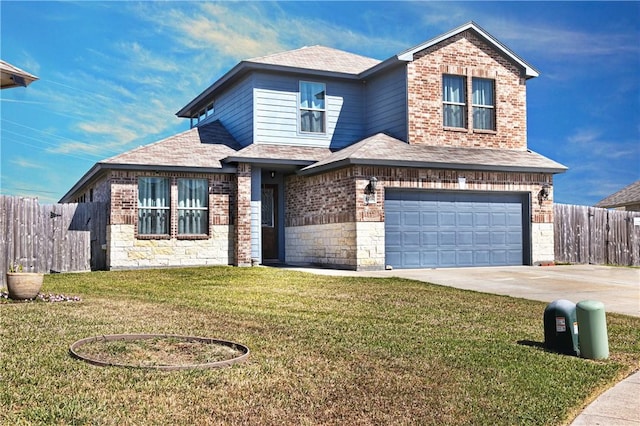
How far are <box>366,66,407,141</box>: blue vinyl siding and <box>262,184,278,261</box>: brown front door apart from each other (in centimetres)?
430

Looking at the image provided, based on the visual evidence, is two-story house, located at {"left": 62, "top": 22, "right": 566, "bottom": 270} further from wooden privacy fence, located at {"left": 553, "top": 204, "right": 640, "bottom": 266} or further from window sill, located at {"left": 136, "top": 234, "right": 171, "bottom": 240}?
wooden privacy fence, located at {"left": 553, "top": 204, "right": 640, "bottom": 266}

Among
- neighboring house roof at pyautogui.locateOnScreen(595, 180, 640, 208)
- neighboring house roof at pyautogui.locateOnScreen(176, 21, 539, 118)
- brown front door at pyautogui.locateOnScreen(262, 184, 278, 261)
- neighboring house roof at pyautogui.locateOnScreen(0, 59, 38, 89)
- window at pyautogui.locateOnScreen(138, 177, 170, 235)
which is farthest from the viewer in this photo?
neighboring house roof at pyautogui.locateOnScreen(595, 180, 640, 208)

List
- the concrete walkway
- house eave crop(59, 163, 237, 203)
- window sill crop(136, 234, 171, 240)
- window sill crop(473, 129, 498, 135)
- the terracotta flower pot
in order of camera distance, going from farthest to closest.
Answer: window sill crop(473, 129, 498, 135)
window sill crop(136, 234, 171, 240)
house eave crop(59, 163, 237, 203)
the concrete walkway
the terracotta flower pot

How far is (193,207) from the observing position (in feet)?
69.2

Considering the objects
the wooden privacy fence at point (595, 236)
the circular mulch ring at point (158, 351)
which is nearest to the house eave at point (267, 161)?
the wooden privacy fence at point (595, 236)

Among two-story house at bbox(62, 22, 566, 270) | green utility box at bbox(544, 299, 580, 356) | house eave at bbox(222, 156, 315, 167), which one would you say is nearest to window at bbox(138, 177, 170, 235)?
two-story house at bbox(62, 22, 566, 270)

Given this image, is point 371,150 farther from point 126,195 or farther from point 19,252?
point 19,252

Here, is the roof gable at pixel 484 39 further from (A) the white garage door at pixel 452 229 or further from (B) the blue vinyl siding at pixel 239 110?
(B) the blue vinyl siding at pixel 239 110

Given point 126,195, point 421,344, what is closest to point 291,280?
point 126,195

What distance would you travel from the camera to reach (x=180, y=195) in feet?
68.5

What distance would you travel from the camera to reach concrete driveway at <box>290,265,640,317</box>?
13508 millimetres

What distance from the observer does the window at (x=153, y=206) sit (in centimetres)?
2045

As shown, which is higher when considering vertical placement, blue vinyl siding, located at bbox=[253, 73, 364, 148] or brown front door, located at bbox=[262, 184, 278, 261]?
blue vinyl siding, located at bbox=[253, 73, 364, 148]

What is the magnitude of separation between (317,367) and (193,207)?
590 inches
